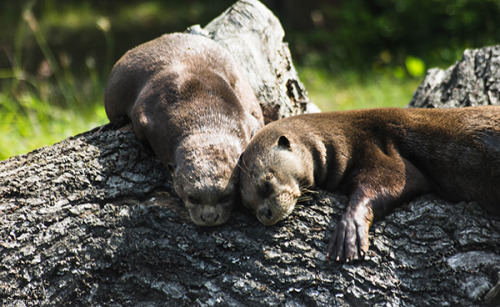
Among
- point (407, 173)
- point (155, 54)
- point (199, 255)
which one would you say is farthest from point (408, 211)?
point (155, 54)

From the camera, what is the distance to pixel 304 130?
3457mm

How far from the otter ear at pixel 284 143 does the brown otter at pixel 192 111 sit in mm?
264

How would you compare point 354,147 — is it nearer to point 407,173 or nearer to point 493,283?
point 407,173

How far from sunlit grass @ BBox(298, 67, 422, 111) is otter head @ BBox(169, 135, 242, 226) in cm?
362

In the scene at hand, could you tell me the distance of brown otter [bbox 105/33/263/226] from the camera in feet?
9.91

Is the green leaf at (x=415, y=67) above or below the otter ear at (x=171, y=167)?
below

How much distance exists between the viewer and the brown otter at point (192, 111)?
3021mm

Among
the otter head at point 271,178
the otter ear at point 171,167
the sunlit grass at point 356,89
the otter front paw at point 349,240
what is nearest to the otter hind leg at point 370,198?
the otter front paw at point 349,240

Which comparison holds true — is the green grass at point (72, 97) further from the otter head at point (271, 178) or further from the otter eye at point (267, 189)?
the otter eye at point (267, 189)

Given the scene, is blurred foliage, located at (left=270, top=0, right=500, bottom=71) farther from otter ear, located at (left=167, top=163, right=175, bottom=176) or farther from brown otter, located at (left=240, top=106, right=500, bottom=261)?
otter ear, located at (left=167, top=163, right=175, bottom=176)

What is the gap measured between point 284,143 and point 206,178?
54 cm

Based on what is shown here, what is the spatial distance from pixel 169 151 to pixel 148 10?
27.3 ft

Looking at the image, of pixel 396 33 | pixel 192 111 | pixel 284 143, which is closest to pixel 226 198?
pixel 284 143

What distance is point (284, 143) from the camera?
3.25 metres
